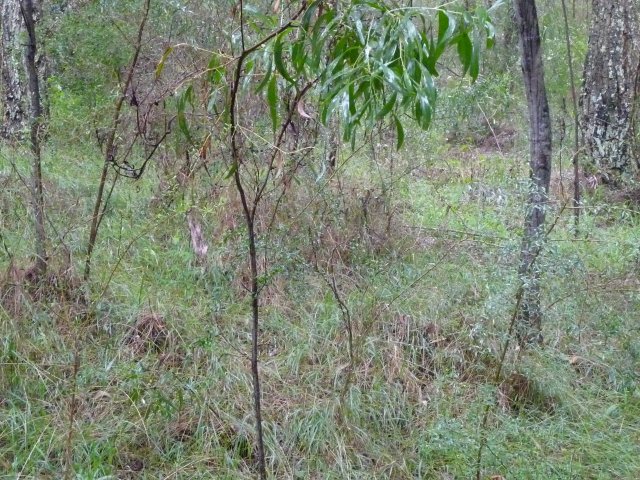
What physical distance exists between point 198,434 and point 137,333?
901 mm

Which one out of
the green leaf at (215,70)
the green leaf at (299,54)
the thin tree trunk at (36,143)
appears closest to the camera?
the green leaf at (299,54)

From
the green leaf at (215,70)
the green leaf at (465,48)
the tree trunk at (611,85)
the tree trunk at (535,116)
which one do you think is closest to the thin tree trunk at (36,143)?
the green leaf at (215,70)

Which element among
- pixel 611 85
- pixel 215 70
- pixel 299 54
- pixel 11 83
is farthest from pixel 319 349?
→ pixel 11 83

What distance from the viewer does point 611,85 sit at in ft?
25.0

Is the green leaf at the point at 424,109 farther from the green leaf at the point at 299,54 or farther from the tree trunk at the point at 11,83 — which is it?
Result: the tree trunk at the point at 11,83

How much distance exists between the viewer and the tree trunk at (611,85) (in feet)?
24.5

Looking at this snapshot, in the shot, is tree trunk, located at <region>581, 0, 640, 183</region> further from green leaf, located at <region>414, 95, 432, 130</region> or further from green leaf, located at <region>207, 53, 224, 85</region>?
green leaf, located at <region>414, 95, 432, 130</region>

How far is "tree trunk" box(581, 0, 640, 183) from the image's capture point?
24.5 feet

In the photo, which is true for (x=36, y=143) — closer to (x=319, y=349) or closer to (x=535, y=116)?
(x=319, y=349)

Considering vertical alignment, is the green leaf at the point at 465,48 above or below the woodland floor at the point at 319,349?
above

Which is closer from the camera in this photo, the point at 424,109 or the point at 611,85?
the point at 424,109

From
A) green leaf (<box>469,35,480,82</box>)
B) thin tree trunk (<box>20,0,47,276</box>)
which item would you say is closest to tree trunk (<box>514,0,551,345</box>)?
green leaf (<box>469,35,480,82</box>)

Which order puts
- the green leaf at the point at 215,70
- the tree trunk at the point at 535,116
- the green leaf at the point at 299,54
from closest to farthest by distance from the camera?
1. the green leaf at the point at 299,54
2. the green leaf at the point at 215,70
3. the tree trunk at the point at 535,116

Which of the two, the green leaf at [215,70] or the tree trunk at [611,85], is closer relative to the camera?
the green leaf at [215,70]
